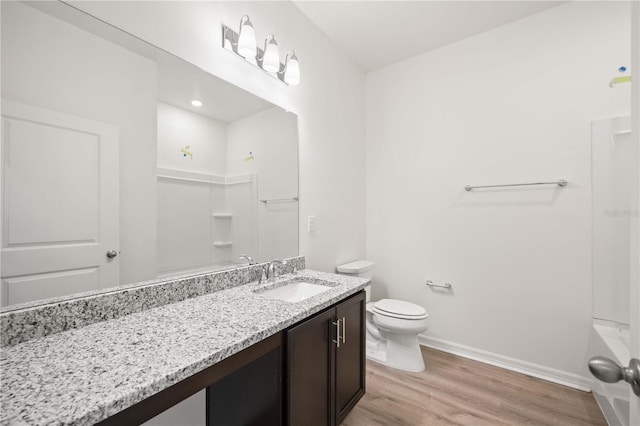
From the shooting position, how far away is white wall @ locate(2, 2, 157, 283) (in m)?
0.85

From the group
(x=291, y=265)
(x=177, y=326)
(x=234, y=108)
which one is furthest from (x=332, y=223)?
(x=177, y=326)

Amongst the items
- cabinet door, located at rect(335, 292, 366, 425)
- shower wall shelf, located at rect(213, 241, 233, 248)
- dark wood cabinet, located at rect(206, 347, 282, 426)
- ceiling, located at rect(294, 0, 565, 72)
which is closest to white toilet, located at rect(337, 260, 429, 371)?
cabinet door, located at rect(335, 292, 366, 425)

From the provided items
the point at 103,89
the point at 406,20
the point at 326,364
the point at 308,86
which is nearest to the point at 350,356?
the point at 326,364

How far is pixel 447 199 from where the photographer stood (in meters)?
2.34

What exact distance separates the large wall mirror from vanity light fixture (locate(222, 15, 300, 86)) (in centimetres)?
20

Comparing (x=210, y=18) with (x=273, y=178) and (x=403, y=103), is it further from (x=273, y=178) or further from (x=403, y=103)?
(x=403, y=103)

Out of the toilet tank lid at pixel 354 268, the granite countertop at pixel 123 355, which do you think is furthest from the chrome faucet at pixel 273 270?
the toilet tank lid at pixel 354 268

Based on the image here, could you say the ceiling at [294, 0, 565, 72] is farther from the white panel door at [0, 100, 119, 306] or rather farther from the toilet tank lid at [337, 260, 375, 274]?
the toilet tank lid at [337, 260, 375, 274]

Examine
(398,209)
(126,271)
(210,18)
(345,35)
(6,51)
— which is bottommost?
(126,271)

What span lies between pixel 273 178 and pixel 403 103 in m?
1.57

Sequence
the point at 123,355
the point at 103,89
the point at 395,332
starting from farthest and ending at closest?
the point at 395,332 < the point at 103,89 < the point at 123,355

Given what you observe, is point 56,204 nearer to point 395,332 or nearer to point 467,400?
point 395,332

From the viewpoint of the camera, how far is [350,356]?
4.83 ft

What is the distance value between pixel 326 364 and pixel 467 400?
109 centimetres
